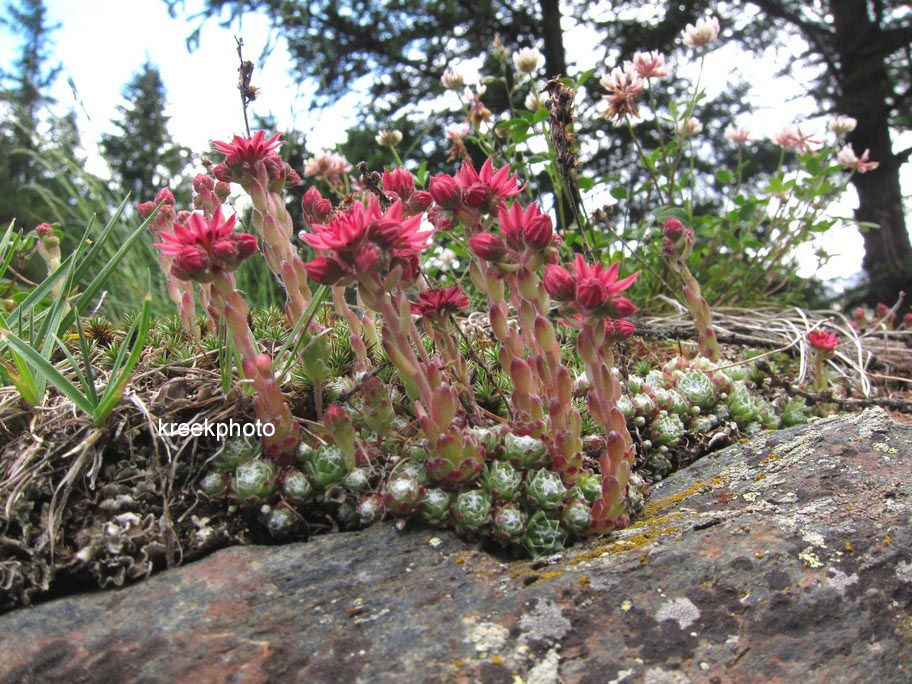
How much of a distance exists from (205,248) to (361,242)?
14.2 inches

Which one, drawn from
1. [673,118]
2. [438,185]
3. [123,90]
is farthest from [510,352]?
[123,90]

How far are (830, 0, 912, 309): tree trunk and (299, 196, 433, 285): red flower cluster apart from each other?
817cm

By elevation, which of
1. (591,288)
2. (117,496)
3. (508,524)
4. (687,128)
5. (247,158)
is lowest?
(508,524)

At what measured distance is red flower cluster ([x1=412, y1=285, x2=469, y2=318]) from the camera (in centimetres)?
173

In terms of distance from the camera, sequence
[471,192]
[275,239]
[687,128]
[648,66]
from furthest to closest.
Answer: [687,128] → [648,66] → [275,239] → [471,192]

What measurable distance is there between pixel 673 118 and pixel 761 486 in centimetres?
255

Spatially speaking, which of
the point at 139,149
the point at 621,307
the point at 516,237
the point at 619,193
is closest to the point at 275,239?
the point at 516,237

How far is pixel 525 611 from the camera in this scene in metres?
1.23

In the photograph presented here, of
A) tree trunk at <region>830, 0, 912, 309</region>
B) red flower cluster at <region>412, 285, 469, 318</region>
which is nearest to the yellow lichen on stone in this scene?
red flower cluster at <region>412, 285, 469, 318</region>

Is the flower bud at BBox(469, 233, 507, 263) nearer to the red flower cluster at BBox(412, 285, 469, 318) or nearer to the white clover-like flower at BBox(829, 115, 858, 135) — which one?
the red flower cluster at BBox(412, 285, 469, 318)

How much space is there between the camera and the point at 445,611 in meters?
1.24

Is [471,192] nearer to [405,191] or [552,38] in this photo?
[405,191]

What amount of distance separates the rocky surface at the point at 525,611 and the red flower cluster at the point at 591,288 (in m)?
0.52

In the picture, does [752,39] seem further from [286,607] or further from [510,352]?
[286,607]
